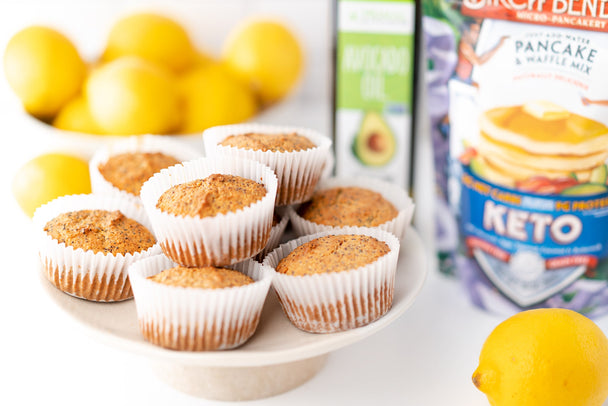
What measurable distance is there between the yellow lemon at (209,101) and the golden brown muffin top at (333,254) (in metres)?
0.57

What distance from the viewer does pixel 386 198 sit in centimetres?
103

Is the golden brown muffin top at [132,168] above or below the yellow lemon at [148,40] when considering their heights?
below

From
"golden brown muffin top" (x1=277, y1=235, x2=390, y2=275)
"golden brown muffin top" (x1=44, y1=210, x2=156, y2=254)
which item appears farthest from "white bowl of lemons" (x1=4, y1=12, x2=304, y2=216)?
"golden brown muffin top" (x1=277, y1=235, x2=390, y2=275)

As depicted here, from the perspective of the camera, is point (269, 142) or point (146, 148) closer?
point (269, 142)

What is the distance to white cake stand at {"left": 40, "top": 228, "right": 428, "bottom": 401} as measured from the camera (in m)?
0.71

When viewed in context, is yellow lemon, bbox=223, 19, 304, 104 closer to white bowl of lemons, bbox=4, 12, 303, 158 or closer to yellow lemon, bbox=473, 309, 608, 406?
white bowl of lemons, bbox=4, 12, 303, 158

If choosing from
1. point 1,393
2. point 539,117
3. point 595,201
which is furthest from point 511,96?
point 1,393

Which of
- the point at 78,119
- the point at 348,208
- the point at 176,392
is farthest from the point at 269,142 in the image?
the point at 78,119

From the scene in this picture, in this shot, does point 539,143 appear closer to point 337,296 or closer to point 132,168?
point 337,296

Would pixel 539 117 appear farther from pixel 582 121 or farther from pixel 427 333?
pixel 427 333

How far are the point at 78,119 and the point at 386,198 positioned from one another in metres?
0.70

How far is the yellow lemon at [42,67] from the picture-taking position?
1.26 meters

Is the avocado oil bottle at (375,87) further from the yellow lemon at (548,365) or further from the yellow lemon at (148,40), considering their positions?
the yellow lemon at (548,365)

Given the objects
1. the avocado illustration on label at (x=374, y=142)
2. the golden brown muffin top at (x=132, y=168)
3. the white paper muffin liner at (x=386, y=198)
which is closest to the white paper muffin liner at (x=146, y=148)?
the golden brown muffin top at (x=132, y=168)
